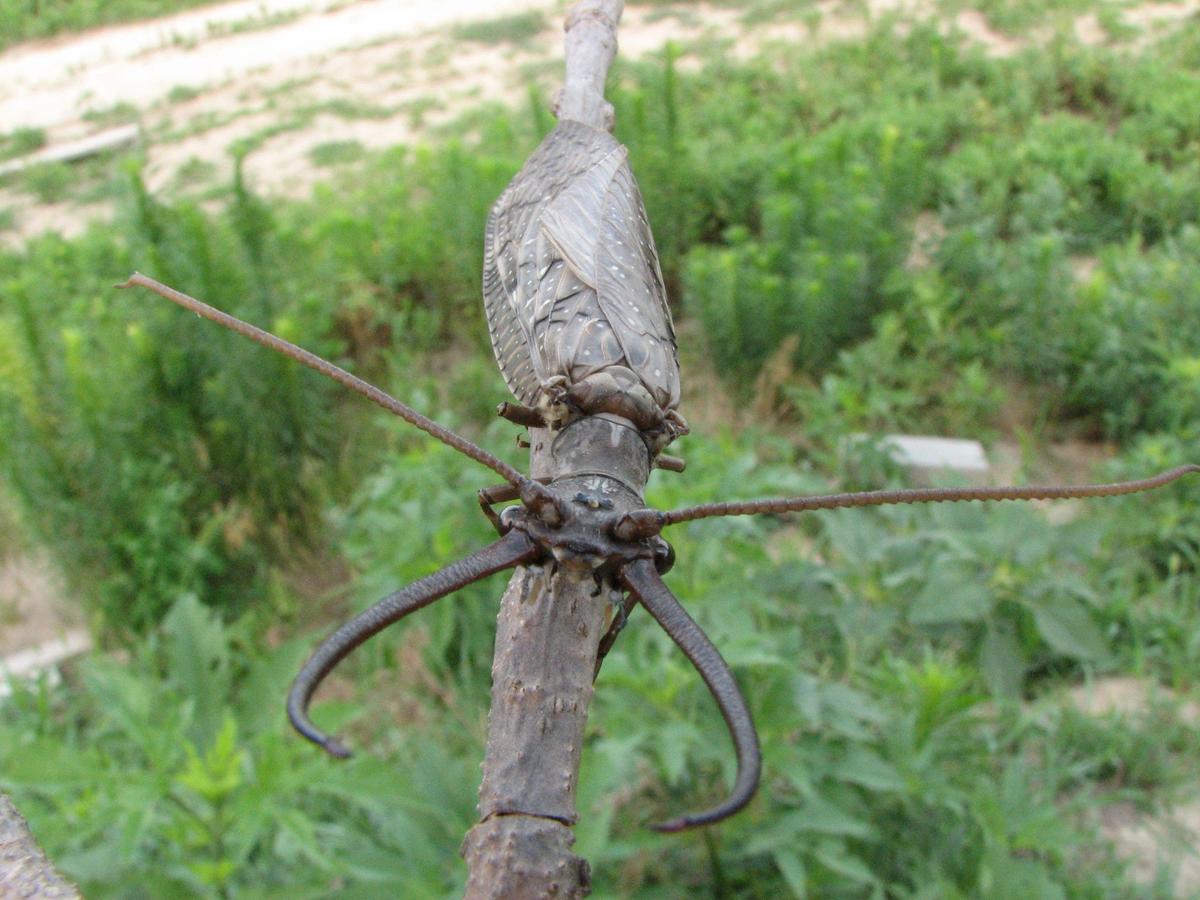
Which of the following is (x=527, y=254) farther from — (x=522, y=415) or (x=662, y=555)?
(x=662, y=555)

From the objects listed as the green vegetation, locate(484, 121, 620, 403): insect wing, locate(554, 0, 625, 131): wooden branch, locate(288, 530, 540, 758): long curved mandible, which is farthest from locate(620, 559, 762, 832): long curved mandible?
the green vegetation

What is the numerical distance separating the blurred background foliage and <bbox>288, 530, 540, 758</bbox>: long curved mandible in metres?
0.88

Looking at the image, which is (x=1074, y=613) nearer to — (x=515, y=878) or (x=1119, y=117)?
(x=515, y=878)

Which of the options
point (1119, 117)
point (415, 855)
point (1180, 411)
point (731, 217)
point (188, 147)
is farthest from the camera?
point (188, 147)

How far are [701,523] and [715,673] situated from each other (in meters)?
1.52

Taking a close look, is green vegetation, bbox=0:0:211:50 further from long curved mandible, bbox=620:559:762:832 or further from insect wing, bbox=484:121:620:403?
long curved mandible, bbox=620:559:762:832

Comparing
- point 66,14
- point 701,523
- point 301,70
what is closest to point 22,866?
point 701,523

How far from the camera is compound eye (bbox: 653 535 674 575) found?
1.00 m

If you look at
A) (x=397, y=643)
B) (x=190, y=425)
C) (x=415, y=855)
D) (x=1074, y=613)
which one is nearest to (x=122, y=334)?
(x=190, y=425)

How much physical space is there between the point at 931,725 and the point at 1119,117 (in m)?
4.14

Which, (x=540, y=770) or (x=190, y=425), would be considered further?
(x=190, y=425)

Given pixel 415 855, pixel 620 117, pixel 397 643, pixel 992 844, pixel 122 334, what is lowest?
pixel 397 643

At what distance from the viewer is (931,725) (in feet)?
7.09

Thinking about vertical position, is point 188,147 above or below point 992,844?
above
